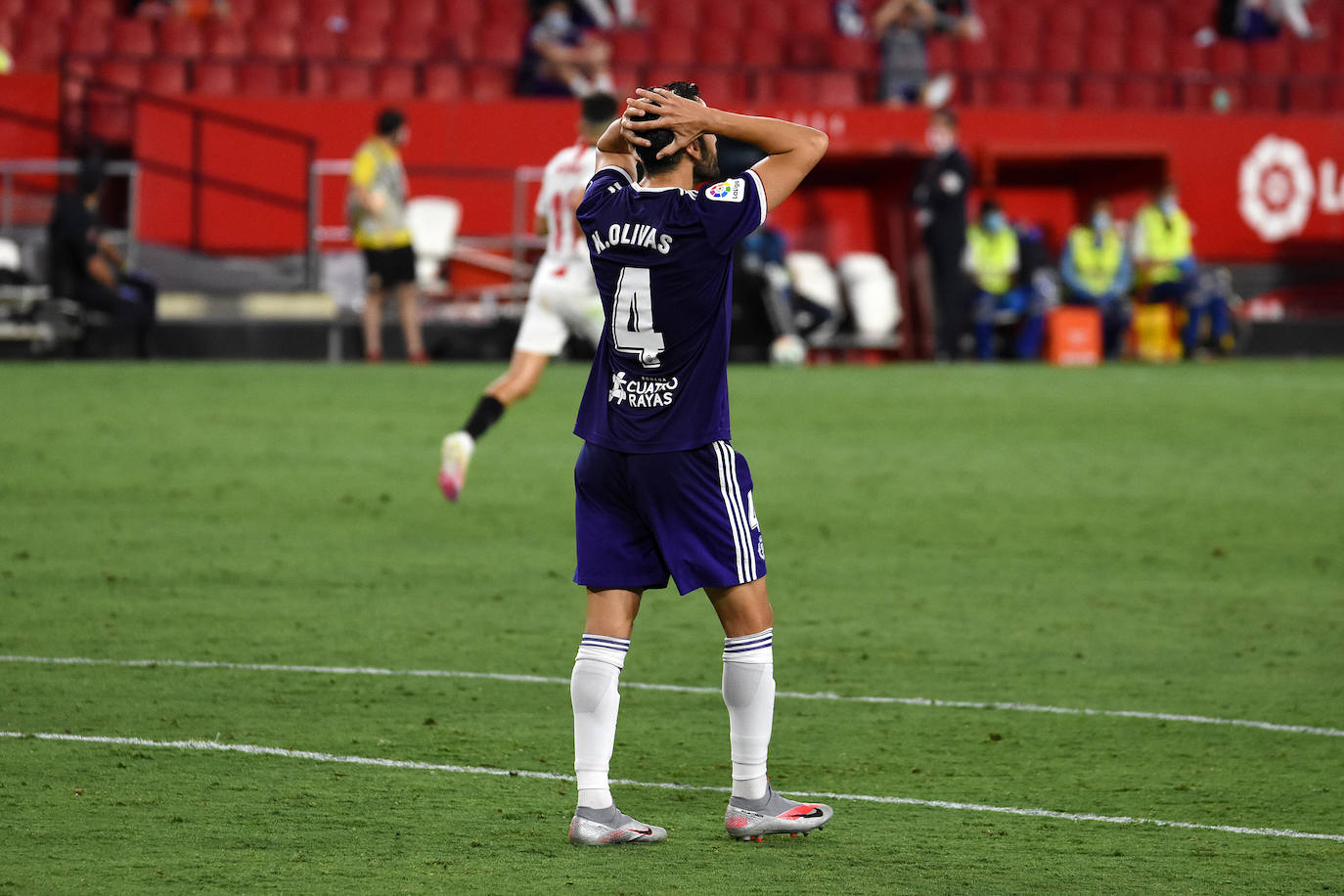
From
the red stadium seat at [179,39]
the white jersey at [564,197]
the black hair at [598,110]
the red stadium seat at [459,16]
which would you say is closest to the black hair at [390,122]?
the red stadium seat at [179,39]

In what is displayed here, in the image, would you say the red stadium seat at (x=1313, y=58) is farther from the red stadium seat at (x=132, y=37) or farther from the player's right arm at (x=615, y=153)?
the player's right arm at (x=615, y=153)

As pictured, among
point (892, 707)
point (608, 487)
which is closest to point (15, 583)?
point (892, 707)

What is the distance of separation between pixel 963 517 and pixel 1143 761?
18.7 ft

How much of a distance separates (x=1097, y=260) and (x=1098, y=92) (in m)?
4.23

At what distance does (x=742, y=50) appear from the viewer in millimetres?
26406

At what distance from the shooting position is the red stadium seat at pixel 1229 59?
29.3 metres

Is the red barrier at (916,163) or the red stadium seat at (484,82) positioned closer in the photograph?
the red barrier at (916,163)

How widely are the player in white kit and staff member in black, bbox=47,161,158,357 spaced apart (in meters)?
8.87

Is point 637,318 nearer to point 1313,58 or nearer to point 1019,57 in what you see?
point 1019,57

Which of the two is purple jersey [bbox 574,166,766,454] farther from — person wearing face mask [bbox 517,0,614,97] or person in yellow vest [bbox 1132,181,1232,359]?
person in yellow vest [bbox 1132,181,1232,359]

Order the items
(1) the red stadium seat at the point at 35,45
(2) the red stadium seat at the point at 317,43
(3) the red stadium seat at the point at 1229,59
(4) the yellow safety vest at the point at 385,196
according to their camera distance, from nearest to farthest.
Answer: (4) the yellow safety vest at the point at 385,196
(1) the red stadium seat at the point at 35,45
(2) the red stadium seat at the point at 317,43
(3) the red stadium seat at the point at 1229,59

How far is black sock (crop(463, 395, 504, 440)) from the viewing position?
11.1 m

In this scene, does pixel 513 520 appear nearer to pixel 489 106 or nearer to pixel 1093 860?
pixel 1093 860

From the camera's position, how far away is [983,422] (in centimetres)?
1628
